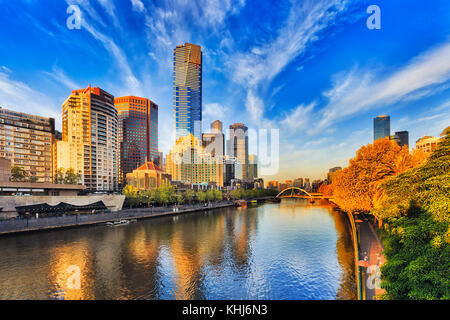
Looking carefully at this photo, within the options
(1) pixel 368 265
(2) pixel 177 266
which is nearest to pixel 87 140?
(2) pixel 177 266

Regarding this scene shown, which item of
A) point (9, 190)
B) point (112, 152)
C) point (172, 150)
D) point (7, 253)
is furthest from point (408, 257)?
point (172, 150)

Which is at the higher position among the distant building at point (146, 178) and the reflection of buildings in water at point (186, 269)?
the distant building at point (146, 178)

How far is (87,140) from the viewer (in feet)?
328

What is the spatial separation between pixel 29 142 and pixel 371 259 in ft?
407

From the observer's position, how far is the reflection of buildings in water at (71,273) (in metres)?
19.9

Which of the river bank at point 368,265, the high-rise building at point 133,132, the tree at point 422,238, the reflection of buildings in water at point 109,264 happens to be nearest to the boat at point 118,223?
the reflection of buildings in water at point 109,264

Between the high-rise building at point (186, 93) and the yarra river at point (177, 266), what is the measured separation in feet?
498

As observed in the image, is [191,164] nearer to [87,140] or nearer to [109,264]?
[87,140]

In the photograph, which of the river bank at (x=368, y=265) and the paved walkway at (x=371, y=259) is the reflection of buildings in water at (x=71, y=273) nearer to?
the river bank at (x=368, y=265)

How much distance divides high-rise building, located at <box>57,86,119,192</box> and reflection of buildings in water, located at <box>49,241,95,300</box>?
75666mm

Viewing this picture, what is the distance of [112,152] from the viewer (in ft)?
365

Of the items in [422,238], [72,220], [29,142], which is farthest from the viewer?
[29,142]

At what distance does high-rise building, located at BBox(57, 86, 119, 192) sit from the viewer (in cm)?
9825

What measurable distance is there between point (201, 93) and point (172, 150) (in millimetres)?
56676
